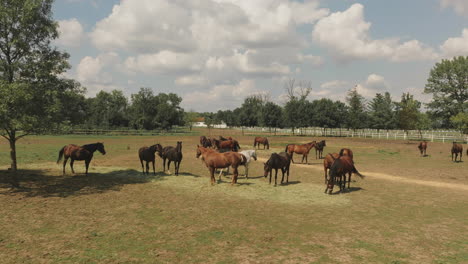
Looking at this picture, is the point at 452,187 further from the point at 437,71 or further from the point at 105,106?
the point at 105,106

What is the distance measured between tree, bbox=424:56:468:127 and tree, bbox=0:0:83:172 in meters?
72.6

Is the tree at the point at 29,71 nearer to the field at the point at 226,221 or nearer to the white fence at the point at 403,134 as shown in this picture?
the field at the point at 226,221

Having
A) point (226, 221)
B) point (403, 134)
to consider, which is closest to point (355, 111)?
point (403, 134)

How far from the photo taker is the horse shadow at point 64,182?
1267 centimetres

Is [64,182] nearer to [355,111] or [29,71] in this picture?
[29,71]

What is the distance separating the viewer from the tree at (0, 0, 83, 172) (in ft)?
38.9

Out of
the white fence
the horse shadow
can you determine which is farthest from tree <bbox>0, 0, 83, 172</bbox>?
the white fence

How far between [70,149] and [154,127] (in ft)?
221

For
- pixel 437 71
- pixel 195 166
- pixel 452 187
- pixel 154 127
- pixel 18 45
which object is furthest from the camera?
pixel 154 127

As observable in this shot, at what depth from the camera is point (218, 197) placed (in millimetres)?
12148

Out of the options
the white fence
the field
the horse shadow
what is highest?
the white fence

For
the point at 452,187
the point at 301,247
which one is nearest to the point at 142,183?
the point at 301,247

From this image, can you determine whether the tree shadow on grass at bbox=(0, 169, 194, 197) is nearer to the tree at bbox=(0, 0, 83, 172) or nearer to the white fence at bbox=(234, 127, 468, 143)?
the tree at bbox=(0, 0, 83, 172)

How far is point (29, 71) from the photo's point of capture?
13.3m
